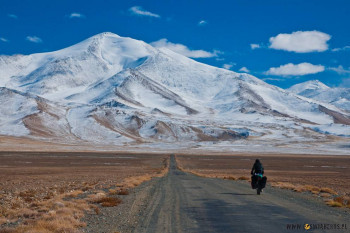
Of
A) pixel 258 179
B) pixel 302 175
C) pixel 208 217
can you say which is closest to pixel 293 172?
pixel 302 175

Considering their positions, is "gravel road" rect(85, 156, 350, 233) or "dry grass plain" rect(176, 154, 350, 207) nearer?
"gravel road" rect(85, 156, 350, 233)

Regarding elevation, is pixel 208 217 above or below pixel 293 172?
above

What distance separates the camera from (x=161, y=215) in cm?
1586

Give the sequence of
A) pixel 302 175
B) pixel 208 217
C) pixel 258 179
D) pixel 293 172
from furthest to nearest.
A: pixel 293 172, pixel 302 175, pixel 258 179, pixel 208 217

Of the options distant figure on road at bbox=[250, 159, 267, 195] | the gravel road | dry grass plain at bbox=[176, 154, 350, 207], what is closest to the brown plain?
dry grass plain at bbox=[176, 154, 350, 207]

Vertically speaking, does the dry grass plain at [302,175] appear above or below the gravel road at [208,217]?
below

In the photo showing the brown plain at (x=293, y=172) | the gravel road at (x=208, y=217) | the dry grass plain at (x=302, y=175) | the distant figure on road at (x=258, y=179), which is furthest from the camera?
the brown plain at (x=293, y=172)

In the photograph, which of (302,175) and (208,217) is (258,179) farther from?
(302,175)

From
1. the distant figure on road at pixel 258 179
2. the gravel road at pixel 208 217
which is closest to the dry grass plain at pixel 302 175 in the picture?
the distant figure on road at pixel 258 179

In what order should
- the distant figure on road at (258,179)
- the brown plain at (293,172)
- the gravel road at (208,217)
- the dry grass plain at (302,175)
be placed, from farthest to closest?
the brown plain at (293,172)
the dry grass plain at (302,175)
the distant figure on road at (258,179)
the gravel road at (208,217)

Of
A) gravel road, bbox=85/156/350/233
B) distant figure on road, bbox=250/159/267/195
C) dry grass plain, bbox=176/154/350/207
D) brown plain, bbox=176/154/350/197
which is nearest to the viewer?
gravel road, bbox=85/156/350/233

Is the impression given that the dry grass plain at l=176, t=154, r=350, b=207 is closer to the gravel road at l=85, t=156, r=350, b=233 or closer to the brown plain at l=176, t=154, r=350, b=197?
the brown plain at l=176, t=154, r=350, b=197

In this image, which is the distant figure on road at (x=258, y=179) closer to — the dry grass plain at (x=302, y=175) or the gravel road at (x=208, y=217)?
the gravel road at (x=208, y=217)

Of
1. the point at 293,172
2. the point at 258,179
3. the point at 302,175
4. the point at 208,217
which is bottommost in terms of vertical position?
the point at 293,172
